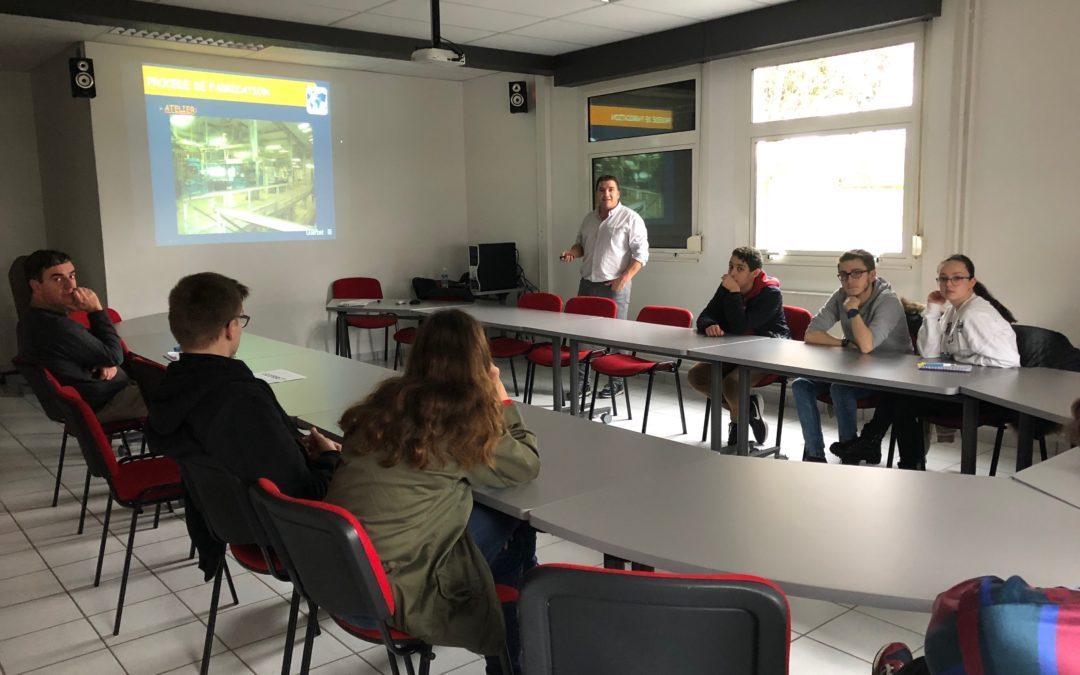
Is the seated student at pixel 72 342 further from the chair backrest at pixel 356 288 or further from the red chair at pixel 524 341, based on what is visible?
the chair backrest at pixel 356 288

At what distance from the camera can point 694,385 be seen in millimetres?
4871

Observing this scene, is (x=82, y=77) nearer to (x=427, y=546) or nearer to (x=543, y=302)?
(x=543, y=302)

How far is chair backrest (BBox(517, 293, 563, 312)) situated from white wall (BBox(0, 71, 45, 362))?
16.1 ft

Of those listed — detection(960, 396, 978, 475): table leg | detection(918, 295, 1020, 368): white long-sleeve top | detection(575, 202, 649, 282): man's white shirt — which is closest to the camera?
detection(960, 396, 978, 475): table leg

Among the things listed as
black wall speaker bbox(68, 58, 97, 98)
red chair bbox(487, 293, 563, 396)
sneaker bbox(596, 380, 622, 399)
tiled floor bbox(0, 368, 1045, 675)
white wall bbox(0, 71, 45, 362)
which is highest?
black wall speaker bbox(68, 58, 97, 98)

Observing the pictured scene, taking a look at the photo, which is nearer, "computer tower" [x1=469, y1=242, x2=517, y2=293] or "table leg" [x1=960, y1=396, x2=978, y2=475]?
"table leg" [x1=960, y1=396, x2=978, y2=475]

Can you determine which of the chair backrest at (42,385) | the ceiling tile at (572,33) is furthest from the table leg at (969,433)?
the ceiling tile at (572,33)

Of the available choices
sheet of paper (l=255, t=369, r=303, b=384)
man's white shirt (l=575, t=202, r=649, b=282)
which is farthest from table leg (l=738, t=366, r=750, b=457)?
man's white shirt (l=575, t=202, r=649, b=282)

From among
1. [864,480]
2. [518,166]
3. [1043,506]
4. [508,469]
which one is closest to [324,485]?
[508,469]

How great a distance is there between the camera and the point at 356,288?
7906mm

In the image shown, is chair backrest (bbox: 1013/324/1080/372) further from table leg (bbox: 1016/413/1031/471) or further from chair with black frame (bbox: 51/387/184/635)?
chair with black frame (bbox: 51/387/184/635)

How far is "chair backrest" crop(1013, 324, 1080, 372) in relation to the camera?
358 cm

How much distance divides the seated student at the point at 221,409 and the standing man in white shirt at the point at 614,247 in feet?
13.3

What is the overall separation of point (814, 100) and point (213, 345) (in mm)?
4822
